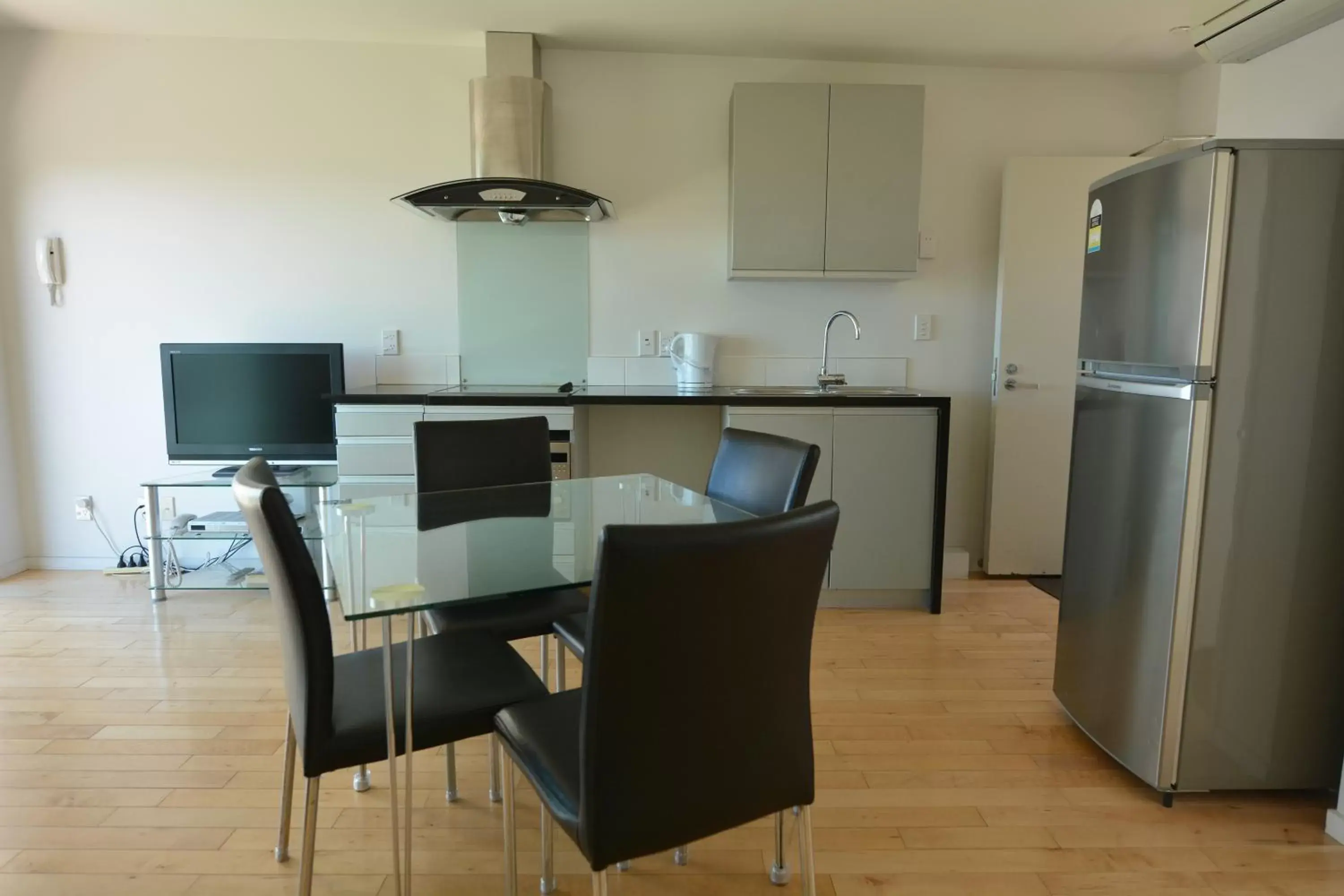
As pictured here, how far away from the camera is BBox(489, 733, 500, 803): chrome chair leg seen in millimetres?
1909

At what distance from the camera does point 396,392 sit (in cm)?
328

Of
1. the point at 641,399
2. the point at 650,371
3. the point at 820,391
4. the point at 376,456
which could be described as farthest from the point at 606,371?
the point at 376,456

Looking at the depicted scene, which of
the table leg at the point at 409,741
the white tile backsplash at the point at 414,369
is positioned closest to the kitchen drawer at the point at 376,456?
the white tile backsplash at the point at 414,369

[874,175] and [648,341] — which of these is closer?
[874,175]

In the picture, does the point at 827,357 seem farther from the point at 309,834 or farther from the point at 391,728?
the point at 309,834

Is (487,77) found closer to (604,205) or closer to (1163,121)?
(604,205)

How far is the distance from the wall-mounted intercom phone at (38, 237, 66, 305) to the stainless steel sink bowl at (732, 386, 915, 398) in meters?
3.13

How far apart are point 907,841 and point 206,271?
367 centimetres

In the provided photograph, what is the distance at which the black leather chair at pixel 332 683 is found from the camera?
1269 millimetres

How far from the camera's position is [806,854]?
135 cm

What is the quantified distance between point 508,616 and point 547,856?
573 mm

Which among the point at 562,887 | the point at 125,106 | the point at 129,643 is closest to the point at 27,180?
the point at 125,106

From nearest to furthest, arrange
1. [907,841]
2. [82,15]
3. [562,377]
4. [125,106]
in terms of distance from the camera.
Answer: [907,841] < [82,15] < [125,106] < [562,377]

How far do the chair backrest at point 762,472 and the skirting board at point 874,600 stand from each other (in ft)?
4.60
